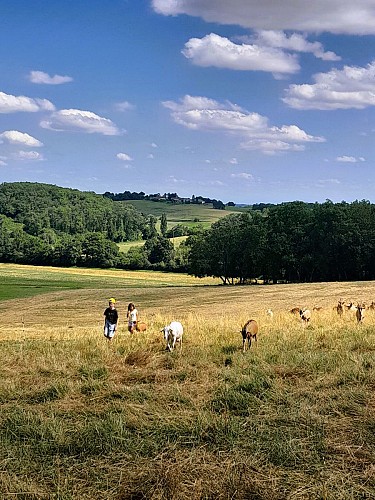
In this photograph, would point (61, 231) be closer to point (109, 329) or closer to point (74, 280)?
point (74, 280)

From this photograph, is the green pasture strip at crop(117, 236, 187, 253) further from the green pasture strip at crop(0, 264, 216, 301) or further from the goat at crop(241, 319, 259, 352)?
the goat at crop(241, 319, 259, 352)

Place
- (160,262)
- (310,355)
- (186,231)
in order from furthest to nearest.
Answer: (186,231), (160,262), (310,355)

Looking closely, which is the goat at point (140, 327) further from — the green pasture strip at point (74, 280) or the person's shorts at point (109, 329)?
the green pasture strip at point (74, 280)

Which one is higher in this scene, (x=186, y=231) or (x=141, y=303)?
(x=186, y=231)

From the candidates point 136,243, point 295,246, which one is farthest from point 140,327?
point 136,243

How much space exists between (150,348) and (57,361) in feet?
8.55

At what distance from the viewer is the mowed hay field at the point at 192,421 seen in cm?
554

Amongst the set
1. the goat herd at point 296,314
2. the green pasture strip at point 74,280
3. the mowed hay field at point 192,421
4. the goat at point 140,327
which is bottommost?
the green pasture strip at point 74,280

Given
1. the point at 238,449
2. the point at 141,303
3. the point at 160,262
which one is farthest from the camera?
the point at 160,262

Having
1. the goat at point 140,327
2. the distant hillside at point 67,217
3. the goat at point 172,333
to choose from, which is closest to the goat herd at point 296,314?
the goat at point 172,333

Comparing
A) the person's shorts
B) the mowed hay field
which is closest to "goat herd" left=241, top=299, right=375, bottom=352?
the mowed hay field

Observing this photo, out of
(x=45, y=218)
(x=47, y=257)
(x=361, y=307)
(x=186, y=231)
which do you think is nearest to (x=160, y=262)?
(x=47, y=257)

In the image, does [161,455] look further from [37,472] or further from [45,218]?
[45,218]

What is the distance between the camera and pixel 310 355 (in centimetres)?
1100
